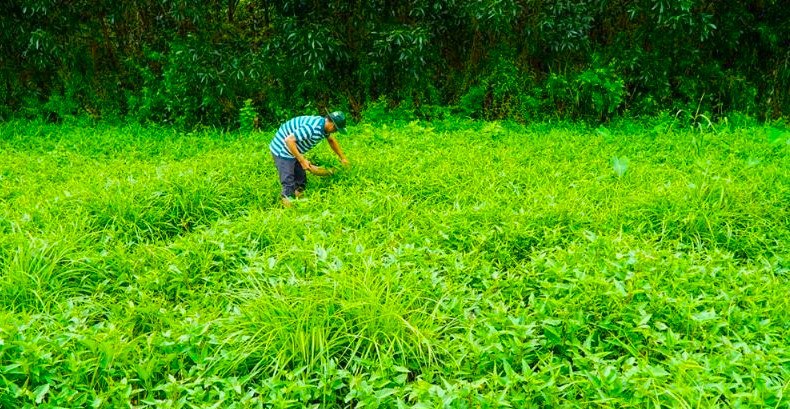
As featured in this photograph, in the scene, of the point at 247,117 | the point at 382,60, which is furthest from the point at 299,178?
the point at 382,60

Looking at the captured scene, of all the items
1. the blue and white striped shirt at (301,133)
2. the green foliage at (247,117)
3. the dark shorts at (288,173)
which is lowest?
the green foliage at (247,117)

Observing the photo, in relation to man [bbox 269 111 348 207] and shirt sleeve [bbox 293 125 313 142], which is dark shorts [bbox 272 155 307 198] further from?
shirt sleeve [bbox 293 125 313 142]

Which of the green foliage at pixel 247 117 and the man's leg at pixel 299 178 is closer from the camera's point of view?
the man's leg at pixel 299 178

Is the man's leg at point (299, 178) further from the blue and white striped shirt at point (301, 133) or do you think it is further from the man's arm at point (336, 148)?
the man's arm at point (336, 148)

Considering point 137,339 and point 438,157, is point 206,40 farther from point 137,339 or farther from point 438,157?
point 137,339

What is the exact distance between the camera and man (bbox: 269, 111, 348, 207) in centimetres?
454

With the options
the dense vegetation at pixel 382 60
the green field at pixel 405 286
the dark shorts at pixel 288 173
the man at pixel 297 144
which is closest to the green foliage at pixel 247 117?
the dense vegetation at pixel 382 60

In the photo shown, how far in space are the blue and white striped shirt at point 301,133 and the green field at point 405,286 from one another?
0.36 meters

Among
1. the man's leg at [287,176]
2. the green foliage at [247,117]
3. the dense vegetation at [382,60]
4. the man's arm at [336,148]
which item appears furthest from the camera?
the green foliage at [247,117]

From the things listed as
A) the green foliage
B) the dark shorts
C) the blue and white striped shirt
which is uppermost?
the blue and white striped shirt

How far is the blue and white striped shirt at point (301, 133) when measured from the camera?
4605 mm

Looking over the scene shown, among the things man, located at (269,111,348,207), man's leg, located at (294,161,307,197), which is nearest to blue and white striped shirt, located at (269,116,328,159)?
man, located at (269,111,348,207)

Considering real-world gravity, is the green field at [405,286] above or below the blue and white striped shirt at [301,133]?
below

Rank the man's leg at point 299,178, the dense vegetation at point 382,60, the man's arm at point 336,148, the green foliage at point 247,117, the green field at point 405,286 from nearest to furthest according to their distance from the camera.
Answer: the green field at point 405,286 < the man's leg at point 299,178 < the man's arm at point 336,148 < the dense vegetation at point 382,60 < the green foliage at point 247,117
